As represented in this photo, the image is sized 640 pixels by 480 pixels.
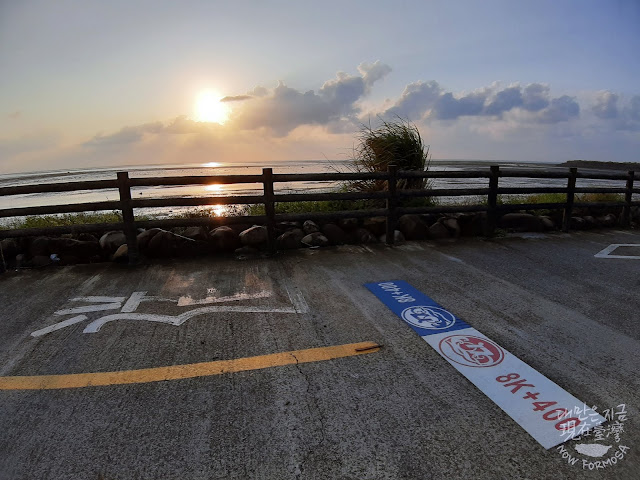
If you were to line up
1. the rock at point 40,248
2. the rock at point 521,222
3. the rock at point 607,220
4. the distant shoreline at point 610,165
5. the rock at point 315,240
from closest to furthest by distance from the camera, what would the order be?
the rock at point 40,248 < the rock at point 315,240 < the rock at point 521,222 < the rock at point 607,220 < the distant shoreline at point 610,165

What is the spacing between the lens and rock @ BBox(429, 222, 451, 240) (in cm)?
688

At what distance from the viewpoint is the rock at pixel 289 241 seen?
6.15 metres

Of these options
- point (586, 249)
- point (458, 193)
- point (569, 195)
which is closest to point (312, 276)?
point (458, 193)

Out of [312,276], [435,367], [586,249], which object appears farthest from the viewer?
[586,249]

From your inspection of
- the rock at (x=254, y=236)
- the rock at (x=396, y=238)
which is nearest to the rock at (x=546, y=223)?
the rock at (x=396, y=238)

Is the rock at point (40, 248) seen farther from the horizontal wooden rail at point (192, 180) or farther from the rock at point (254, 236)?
the rock at point (254, 236)

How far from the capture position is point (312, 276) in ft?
15.9

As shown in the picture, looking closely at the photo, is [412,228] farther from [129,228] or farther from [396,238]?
[129,228]

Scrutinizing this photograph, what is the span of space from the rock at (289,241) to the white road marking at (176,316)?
2.35 m

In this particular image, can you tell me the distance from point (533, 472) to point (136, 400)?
2.23 metres

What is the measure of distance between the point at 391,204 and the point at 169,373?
4604 millimetres

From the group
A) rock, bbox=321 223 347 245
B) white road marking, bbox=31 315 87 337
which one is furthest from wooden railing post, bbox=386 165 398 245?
white road marking, bbox=31 315 87 337

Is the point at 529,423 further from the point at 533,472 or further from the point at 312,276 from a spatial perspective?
the point at 312,276

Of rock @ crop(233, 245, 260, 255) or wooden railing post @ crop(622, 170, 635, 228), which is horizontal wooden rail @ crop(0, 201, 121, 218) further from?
wooden railing post @ crop(622, 170, 635, 228)
